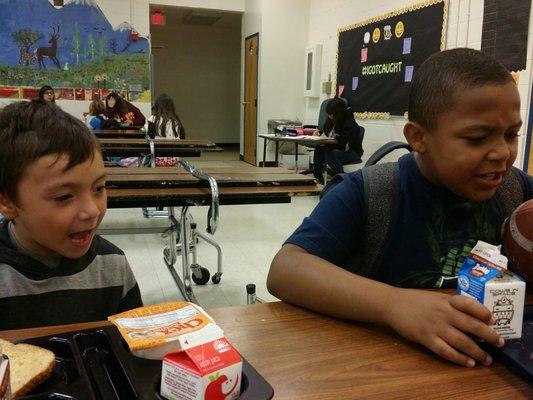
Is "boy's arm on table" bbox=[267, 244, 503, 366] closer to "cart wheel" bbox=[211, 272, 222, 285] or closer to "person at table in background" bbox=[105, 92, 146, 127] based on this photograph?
"cart wheel" bbox=[211, 272, 222, 285]

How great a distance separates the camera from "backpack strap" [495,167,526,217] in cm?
103

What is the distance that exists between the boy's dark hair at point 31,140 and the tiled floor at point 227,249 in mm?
1767

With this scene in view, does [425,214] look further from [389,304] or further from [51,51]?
[51,51]

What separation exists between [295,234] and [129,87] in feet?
24.3

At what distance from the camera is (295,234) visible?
921 mm

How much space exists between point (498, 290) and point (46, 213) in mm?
754

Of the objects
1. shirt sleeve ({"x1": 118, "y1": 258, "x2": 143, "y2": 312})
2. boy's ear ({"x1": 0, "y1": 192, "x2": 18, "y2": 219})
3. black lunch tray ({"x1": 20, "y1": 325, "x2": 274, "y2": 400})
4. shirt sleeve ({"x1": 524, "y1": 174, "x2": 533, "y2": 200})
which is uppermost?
shirt sleeve ({"x1": 524, "y1": 174, "x2": 533, "y2": 200})

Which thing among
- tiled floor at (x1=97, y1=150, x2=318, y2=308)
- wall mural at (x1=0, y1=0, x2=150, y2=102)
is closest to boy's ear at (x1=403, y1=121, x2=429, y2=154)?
tiled floor at (x1=97, y1=150, x2=318, y2=308)

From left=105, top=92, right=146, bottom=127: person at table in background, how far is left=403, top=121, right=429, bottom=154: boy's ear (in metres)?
5.34

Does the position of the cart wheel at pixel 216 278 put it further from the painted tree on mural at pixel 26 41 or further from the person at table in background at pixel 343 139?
the painted tree on mural at pixel 26 41

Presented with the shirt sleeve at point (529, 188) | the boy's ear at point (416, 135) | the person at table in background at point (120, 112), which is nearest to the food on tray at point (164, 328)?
the boy's ear at point (416, 135)

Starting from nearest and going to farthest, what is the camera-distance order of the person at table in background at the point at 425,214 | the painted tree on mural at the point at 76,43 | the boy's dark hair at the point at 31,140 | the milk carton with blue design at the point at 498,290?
the milk carton with blue design at the point at 498,290 < the person at table in background at the point at 425,214 < the boy's dark hair at the point at 31,140 < the painted tree on mural at the point at 76,43

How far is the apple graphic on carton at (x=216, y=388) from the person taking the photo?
1.49ft

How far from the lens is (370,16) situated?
5.90 m
